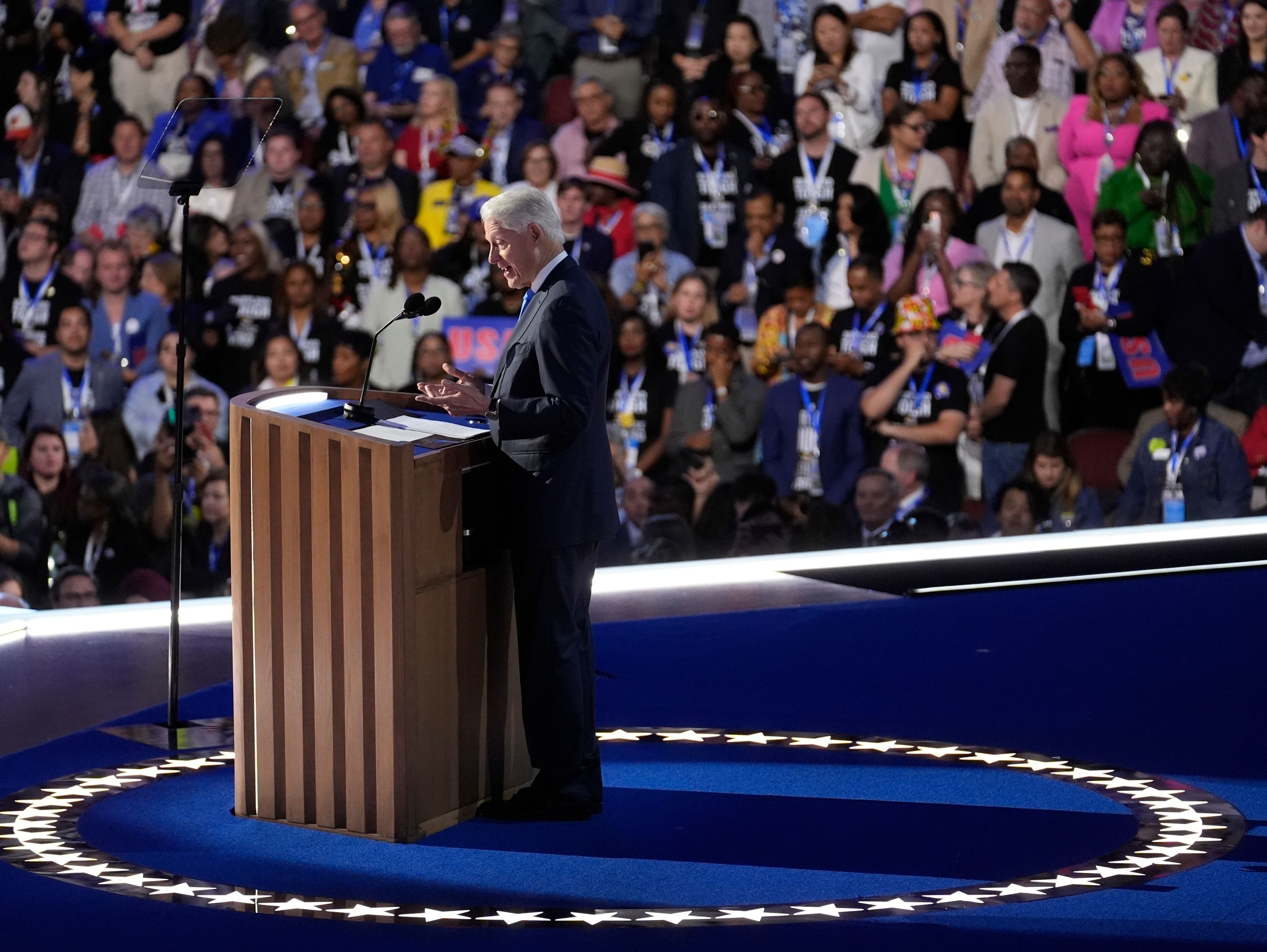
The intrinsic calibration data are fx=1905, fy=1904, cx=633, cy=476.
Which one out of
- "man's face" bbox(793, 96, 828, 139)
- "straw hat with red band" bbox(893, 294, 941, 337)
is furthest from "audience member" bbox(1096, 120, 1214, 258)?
"man's face" bbox(793, 96, 828, 139)

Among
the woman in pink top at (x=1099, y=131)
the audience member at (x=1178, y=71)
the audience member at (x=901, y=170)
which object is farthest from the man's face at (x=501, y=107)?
the audience member at (x=1178, y=71)

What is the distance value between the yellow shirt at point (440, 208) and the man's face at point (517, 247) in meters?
3.76

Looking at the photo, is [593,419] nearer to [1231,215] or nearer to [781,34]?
[781,34]

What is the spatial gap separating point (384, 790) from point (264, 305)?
13.2 ft

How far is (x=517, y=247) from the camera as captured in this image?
391cm

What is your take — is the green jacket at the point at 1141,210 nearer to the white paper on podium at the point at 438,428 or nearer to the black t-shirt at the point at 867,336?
the black t-shirt at the point at 867,336

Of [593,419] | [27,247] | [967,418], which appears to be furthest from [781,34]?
[593,419]

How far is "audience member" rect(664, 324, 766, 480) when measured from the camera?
771 cm

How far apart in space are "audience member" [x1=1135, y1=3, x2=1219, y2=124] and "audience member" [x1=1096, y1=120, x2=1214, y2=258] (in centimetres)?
15

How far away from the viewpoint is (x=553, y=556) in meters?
3.88

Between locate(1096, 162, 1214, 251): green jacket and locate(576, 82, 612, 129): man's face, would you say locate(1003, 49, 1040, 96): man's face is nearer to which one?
locate(1096, 162, 1214, 251): green jacket

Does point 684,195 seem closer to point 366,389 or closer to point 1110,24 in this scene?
point 1110,24

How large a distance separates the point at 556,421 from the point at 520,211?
17.8 inches

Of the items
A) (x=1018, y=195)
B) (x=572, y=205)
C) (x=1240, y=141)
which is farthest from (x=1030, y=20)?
(x=572, y=205)
